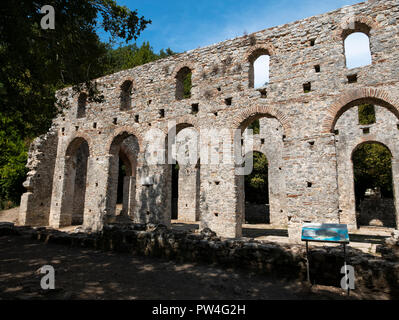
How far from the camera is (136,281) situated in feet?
16.0

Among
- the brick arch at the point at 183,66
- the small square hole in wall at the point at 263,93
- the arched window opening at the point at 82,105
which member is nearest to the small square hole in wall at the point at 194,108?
the brick arch at the point at 183,66

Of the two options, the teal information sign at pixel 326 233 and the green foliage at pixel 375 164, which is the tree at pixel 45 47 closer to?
the teal information sign at pixel 326 233

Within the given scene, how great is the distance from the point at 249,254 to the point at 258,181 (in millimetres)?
15700

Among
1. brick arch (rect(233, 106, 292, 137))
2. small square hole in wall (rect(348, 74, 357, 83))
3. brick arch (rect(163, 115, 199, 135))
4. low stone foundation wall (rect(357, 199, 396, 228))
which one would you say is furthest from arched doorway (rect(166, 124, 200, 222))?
low stone foundation wall (rect(357, 199, 396, 228))

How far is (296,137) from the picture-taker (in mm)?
8805

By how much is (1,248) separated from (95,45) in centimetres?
650

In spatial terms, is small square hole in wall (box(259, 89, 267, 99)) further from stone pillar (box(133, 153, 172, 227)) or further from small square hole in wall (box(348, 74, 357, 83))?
stone pillar (box(133, 153, 172, 227))

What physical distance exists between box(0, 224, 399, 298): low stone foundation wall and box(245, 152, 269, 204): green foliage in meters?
14.4

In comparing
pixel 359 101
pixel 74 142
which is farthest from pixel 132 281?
pixel 74 142

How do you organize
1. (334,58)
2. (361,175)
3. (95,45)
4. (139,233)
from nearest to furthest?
(139,233)
(95,45)
(334,58)
(361,175)

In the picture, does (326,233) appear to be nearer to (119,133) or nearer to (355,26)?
(355,26)

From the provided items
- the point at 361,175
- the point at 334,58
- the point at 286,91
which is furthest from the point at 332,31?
the point at 361,175

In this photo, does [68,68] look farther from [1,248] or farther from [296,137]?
[296,137]

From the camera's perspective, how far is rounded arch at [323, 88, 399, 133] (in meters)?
7.81
